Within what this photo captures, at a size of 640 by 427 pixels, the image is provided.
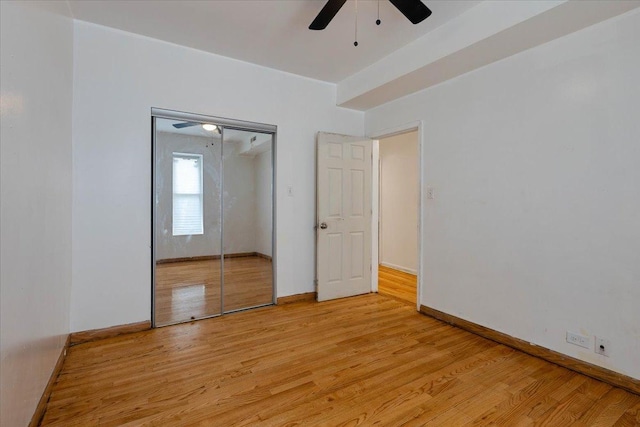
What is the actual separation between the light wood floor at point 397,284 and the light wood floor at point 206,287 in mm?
1751

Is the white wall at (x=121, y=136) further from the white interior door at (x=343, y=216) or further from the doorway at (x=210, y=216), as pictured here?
the white interior door at (x=343, y=216)

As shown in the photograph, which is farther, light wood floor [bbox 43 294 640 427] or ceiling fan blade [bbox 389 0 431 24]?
ceiling fan blade [bbox 389 0 431 24]

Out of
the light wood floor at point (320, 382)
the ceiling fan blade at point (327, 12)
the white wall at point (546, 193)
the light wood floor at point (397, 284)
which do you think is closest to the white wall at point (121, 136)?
the light wood floor at point (320, 382)

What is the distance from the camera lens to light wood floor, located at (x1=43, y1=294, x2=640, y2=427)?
1.80 metres

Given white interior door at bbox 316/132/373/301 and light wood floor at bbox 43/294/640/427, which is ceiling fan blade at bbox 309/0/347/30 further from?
light wood floor at bbox 43/294/640/427

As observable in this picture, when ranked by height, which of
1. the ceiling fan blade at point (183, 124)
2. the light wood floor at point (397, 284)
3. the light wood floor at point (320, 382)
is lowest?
the light wood floor at point (320, 382)

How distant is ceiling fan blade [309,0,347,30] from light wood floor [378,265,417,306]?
3.25 metres

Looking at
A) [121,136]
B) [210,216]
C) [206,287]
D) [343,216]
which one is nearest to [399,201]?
[343,216]

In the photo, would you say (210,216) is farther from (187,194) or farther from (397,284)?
(397,284)

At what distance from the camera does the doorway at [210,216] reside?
124 inches

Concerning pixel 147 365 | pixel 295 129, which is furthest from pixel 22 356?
pixel 295 129

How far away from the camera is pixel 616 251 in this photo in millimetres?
2146

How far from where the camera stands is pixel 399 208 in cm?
574

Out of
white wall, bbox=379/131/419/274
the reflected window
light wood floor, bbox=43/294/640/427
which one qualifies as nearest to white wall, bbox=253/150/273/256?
the reflected window
